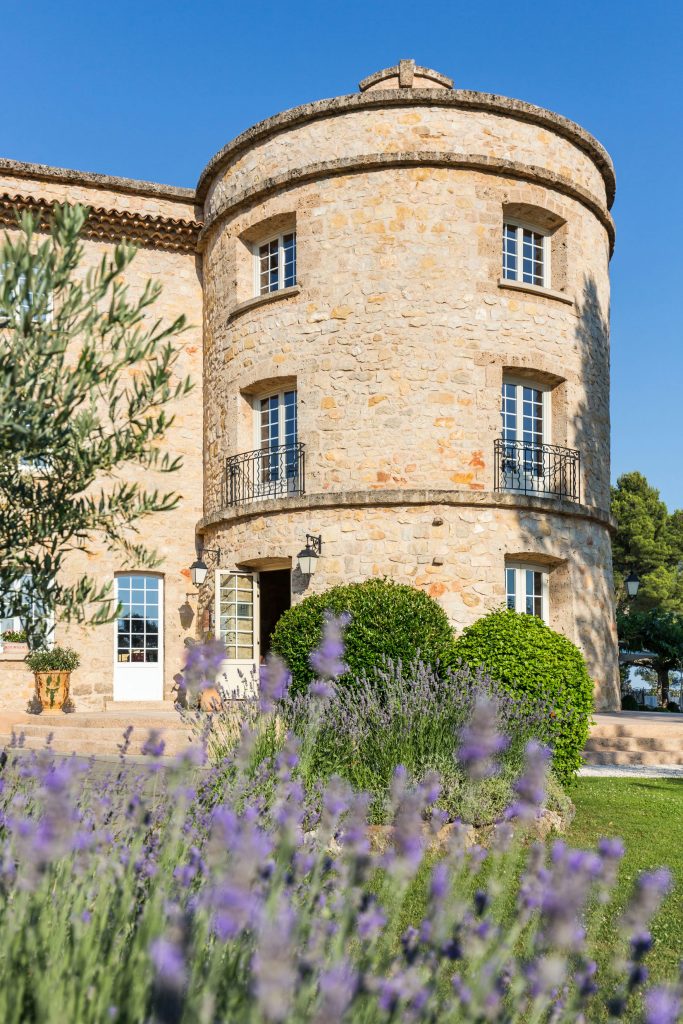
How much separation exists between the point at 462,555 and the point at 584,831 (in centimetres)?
611

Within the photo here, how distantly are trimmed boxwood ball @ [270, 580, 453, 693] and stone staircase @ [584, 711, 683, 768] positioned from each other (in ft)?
7.44

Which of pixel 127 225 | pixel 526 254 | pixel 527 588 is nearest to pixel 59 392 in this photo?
pixel 527 588

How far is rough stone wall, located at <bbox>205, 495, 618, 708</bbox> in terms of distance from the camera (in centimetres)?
1224

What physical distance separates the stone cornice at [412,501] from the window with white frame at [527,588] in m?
0.95

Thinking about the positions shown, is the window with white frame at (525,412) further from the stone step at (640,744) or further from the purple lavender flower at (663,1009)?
the purple lavender flower at (663,1009)

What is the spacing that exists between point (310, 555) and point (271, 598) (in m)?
4.17

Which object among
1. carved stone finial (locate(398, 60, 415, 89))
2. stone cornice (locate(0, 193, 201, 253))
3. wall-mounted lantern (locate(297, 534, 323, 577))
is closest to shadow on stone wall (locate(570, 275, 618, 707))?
wall-mounted lantern (locate(297, 534, 323, 577))

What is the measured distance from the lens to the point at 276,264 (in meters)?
14.6

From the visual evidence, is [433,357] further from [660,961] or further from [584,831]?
[660,961]

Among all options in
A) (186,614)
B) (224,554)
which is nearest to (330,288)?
(224,554)

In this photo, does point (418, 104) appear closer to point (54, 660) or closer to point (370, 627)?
point (370, 627)

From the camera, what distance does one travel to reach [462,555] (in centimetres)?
1229

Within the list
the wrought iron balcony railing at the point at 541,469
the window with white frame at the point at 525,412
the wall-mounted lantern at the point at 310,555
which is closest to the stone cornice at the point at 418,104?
the window with white frame at the point at 525,412

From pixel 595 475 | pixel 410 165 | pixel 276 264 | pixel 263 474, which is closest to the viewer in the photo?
pixel 410 165
